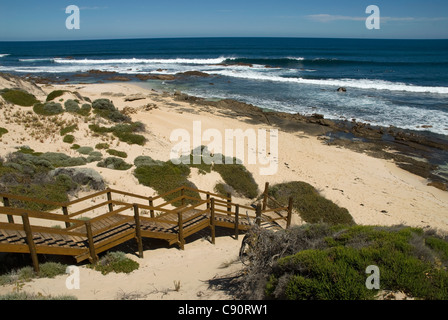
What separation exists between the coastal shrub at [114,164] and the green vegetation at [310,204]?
283 inches

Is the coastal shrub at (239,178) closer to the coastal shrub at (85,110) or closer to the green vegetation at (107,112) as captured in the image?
the green vegetation at (107,112)

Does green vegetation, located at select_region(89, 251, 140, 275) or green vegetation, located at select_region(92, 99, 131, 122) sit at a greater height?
green vegetation, located at select_region(92, 99, 131, 122)

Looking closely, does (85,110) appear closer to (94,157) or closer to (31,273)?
(94,157)

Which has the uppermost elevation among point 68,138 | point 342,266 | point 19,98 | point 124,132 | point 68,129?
point 19,98

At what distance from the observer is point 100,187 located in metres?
11.8

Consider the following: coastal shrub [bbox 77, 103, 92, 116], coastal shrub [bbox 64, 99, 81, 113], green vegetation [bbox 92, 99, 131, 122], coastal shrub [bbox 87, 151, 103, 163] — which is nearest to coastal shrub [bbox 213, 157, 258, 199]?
coastal shrub [bbox 87, 151, 103, 163]

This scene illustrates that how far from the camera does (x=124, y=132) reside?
18609mm

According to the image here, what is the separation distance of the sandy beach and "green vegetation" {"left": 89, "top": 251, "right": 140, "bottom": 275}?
16 cm

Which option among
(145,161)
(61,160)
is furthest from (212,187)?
(61,160)

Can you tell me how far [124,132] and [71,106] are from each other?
5304 millimetres

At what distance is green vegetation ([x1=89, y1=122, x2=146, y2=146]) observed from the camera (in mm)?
17775

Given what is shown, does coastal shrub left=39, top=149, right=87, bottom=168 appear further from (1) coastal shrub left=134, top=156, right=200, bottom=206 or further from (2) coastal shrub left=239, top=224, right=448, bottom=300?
(2) coastal shrub left=239, top=224, right=448, bottom=300

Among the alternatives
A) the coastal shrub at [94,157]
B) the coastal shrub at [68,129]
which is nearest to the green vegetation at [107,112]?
the coastal shrub at [68,129]

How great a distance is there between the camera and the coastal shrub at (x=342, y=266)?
14.6 ft
